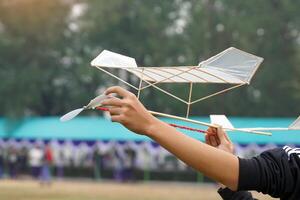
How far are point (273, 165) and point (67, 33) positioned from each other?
161 ft

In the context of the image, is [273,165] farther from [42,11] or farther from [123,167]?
[42,11]

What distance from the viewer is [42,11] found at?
48.9 metres

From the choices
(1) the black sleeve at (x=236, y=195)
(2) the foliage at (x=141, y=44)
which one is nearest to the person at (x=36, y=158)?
(2) the foliage at (x=141, y=44)

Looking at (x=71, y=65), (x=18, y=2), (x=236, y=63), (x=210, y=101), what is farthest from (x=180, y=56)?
(x=236, y=63)

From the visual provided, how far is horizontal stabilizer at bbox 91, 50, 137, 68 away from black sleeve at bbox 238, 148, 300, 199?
537mm

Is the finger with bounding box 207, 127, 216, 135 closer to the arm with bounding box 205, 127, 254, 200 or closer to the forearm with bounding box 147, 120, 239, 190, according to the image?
the arm with bounding box 205, 127, 254, 200

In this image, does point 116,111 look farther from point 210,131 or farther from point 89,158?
point 89,158

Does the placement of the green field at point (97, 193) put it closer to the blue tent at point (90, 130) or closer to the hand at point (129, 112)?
the blue tent at point (90, 130)

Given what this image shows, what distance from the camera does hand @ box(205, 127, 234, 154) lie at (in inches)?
114

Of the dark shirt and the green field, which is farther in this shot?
the green field

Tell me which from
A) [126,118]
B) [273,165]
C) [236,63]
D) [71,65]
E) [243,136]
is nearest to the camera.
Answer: [126,118]

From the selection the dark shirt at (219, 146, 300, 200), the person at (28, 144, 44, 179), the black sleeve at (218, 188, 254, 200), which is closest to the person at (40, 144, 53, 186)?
the person at (28, 144, 44, 179)

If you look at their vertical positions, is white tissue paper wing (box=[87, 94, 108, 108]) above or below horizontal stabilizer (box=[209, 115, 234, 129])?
above

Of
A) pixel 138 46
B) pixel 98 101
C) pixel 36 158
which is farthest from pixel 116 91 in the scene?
pixel 138 46
